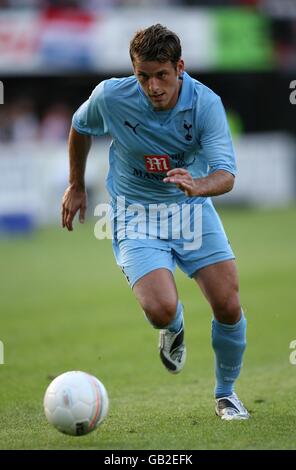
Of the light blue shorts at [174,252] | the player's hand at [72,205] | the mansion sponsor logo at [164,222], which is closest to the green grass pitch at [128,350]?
the light blue shorts at [174,252]

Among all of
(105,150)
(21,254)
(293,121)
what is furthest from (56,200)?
(293,121)

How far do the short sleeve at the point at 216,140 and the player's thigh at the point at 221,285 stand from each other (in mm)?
678

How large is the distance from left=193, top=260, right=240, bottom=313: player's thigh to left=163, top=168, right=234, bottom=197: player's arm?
0.66 metres

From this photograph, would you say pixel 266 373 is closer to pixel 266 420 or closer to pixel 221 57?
pixel 266 420

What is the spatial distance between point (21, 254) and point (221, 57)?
34.4 feet

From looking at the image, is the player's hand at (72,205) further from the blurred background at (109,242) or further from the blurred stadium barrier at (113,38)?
the blurred stadium barrier at (113,38)

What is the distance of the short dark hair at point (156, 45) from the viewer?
594cm

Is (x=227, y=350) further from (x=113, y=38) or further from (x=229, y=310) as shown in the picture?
(x=113, y=38)

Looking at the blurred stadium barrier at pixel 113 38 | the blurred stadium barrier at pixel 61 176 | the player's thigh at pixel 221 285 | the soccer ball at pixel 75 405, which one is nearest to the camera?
the soccer ball at pixel 75 405

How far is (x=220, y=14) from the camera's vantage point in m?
25.5

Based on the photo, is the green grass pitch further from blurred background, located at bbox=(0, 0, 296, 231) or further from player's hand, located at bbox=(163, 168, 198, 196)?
blurred background, located at bbox=(0, 0, 296, 231)

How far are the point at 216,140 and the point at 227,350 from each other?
1383 millimetres
